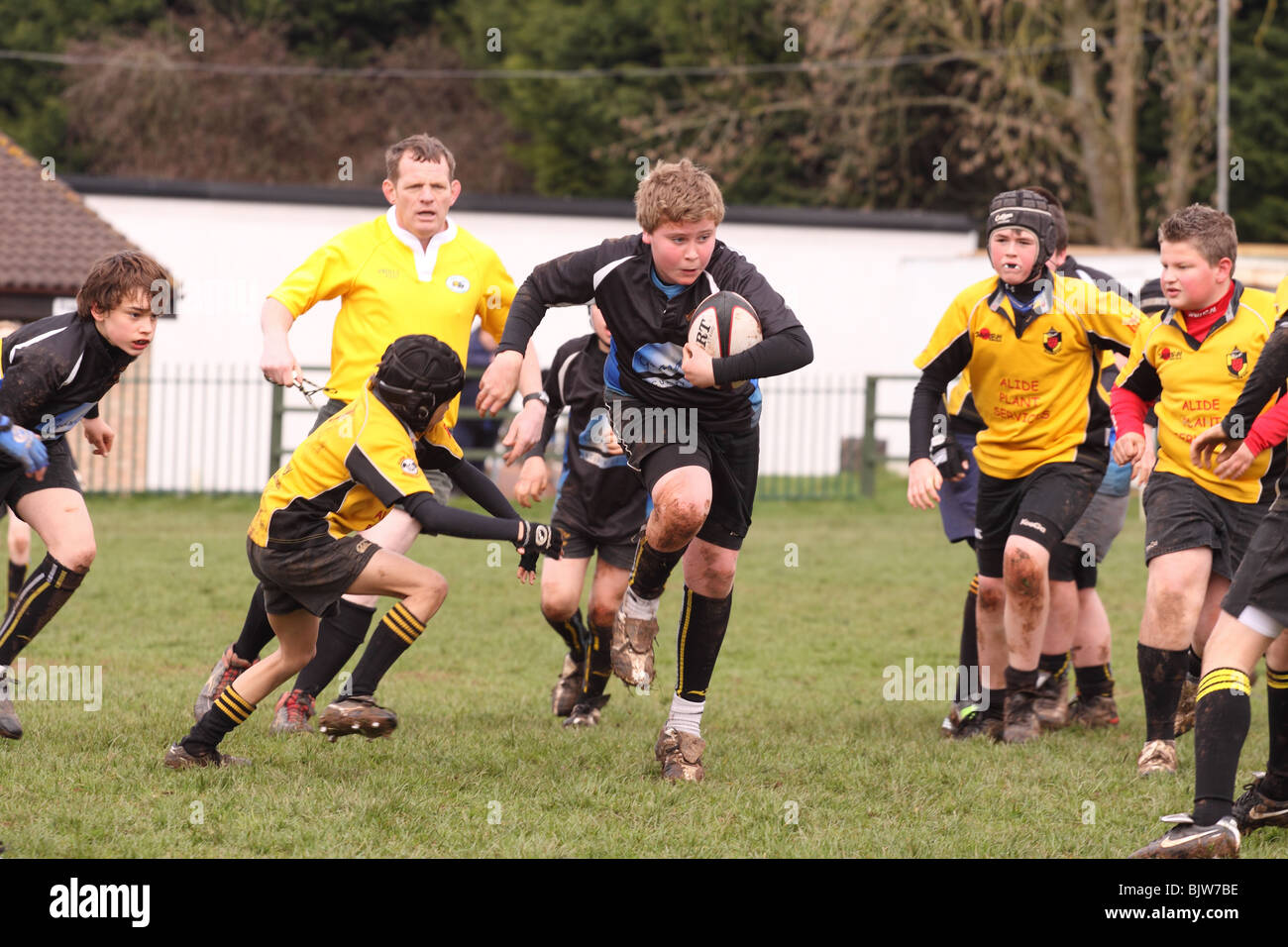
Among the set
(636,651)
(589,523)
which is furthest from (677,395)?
(589,523)

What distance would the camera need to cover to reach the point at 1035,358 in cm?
695

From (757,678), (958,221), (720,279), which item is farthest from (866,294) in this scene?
(720,279)

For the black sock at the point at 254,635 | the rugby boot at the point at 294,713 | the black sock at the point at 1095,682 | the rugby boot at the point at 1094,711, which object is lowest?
the rugby boot at the point at 1094,711

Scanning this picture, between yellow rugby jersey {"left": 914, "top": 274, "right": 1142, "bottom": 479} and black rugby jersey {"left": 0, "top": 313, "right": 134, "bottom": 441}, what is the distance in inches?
137

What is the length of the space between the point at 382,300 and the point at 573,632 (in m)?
1.99

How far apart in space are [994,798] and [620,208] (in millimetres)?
18831

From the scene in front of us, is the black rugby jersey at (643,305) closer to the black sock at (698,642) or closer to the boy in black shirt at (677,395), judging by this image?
the boy in black shirt at (677,395)

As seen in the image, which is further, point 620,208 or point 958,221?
point 958,221

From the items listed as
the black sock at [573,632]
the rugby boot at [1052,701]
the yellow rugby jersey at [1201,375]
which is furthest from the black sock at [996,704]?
the black sock at [573,632]

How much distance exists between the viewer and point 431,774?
5816mm

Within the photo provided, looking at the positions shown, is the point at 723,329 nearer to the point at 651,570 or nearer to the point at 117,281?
the point at 651,570

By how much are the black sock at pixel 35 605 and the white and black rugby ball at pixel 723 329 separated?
2.76 meters

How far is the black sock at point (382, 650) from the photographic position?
593 cm
